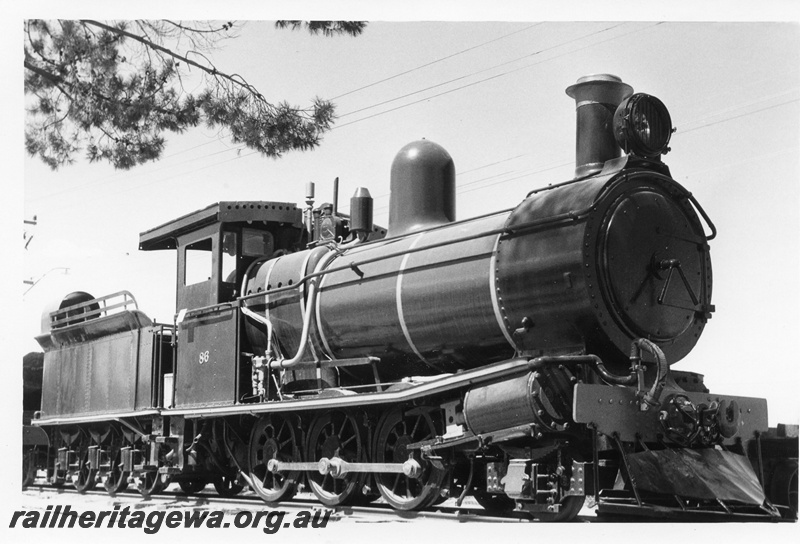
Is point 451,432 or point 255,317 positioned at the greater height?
point 255,317

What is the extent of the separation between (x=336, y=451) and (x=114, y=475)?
4.68 metres

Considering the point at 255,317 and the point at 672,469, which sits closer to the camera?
the point at 672,469

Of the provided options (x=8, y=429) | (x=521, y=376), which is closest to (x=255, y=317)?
(x=8, y=429)

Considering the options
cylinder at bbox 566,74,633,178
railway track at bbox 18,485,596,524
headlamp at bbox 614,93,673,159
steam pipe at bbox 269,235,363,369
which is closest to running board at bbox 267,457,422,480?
railway track at bbox 18,485,596,524

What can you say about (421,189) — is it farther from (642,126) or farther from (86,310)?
(86,310)

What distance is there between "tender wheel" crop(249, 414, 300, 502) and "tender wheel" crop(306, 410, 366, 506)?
22cm

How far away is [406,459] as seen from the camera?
8664mm

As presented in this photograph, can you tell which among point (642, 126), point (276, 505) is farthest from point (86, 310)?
point (642, 126)

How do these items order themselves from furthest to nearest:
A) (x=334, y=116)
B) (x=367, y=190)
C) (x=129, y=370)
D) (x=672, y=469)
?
(x=129, y=370), (x=367, y=190), (x=334, y=116), (x=672, y=469)

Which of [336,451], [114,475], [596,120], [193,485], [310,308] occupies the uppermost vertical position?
[596,120]

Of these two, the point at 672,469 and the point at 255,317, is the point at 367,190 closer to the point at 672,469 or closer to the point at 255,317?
the point at 255,317

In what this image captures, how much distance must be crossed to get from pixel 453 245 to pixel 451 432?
1613mm

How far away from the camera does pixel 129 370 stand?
39.3 feet

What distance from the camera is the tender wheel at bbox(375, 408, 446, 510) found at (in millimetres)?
8195
